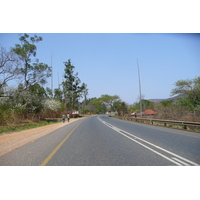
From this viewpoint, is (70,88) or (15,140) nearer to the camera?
(15,140)

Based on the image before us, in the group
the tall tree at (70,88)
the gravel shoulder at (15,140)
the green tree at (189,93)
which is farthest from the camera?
the tall tree at (70,88)

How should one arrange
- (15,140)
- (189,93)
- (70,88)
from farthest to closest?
(70,88) < (189,93) < (15,140)

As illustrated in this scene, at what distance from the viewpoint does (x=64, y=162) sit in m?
5.05

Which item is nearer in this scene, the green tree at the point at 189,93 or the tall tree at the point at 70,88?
the green tree at the point at 189,93

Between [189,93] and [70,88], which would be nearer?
[189,93]

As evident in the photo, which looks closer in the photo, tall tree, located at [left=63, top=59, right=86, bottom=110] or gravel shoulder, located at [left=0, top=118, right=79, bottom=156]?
gravel shoulder, located at [left=0, top=118, right=79, bottom=156]

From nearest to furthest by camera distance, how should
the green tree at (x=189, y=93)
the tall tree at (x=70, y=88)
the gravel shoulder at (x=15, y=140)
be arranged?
the gravel shoulder at (x=15, y=140), the green tree at (x=189, y=93), the tall tree at (x=70, y=88)

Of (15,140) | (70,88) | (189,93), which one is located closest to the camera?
(15,140)

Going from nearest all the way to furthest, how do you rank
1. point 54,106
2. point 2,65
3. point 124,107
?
point 2,65 < point 54,106 < point 124,107

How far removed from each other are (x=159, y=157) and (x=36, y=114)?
32802 mm

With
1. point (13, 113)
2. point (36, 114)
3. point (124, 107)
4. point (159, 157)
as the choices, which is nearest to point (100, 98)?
point (124, 107)

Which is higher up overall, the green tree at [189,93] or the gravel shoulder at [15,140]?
the green tree at [189,93]

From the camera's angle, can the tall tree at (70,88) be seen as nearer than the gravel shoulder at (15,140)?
No
